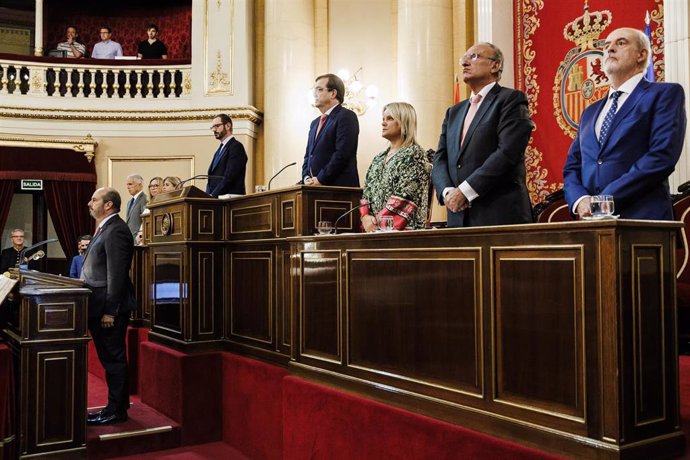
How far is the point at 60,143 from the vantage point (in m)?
8.22

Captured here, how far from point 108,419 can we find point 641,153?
9.75 ft

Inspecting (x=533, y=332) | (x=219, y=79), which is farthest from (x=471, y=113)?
(x=219, y=79)

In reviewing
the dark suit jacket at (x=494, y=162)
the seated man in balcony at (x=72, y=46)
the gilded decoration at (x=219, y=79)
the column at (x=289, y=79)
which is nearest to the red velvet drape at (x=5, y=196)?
the seated man in balcony at (x=72, y=46)

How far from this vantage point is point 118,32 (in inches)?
413

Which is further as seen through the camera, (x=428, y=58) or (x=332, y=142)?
(x=428, y=58)

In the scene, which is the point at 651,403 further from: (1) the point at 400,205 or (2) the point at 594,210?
(1) the point at 400,205

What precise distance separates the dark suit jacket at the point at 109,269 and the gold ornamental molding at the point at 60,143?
16.2ft

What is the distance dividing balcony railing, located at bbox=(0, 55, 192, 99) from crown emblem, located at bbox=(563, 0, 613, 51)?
15.8ft

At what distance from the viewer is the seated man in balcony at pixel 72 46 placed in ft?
30.6

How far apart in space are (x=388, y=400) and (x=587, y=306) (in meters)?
0.89

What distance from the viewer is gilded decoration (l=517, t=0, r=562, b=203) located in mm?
5484

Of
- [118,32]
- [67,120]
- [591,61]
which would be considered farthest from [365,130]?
[118,32]

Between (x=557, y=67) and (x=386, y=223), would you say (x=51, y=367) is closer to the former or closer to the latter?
(x=386, y=223)

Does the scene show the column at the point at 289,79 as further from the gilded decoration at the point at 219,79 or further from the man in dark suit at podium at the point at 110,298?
the man in dark suit at podium at the point at 110,298
